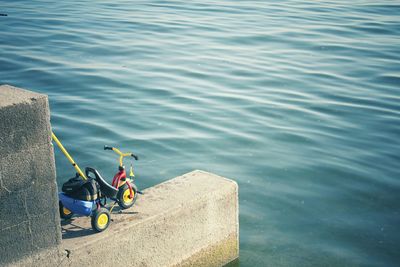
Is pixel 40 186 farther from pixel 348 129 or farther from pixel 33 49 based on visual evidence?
pixel 33 49

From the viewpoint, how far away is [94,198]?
5516mm

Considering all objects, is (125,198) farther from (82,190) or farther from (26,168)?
(26,168)

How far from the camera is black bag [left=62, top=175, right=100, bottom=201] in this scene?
547 cm

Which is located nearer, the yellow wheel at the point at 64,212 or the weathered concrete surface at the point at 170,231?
the weathered concrete surface at the point at 170,231

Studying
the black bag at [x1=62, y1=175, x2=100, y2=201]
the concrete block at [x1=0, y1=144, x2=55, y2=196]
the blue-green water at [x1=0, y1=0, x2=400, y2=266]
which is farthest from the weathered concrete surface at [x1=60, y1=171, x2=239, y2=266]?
the blue-green water at [x1=0, y1=0, x2=400, y2=266]

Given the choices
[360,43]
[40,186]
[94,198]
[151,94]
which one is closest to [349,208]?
[94,198]

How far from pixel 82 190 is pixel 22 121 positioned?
127cm

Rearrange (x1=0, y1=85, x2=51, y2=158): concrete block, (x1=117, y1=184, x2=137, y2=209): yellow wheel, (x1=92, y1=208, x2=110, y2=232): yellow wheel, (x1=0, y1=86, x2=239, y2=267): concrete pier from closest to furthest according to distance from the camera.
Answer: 1. (x1=0, y1=85, x2=51, y2=158): concrete block
2. (x1=0, y1=86, x2=239, y2=267): concrete pier
3. (x1=92, y1=208, x2=110, y2=232): yellow wheel
4. (x1=117, y1=184, x2=137, y2=209): yellow wheel

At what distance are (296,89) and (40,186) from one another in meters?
10.8

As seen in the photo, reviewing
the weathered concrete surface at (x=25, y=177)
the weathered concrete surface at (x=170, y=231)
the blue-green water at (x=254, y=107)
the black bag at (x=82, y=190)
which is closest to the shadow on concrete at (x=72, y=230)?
the weathered concrete surface at (x=170, y=231)

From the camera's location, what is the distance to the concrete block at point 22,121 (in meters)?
4.30

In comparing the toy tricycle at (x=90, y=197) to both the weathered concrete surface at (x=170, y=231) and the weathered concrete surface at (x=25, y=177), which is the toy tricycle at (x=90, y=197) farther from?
the weathered concrete surface at (x=25, y=177)

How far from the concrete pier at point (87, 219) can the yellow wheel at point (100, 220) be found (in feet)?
0.20

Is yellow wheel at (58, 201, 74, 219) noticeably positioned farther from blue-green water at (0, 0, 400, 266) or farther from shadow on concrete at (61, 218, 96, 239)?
blue-green water at (0, 0, 400, 266)
